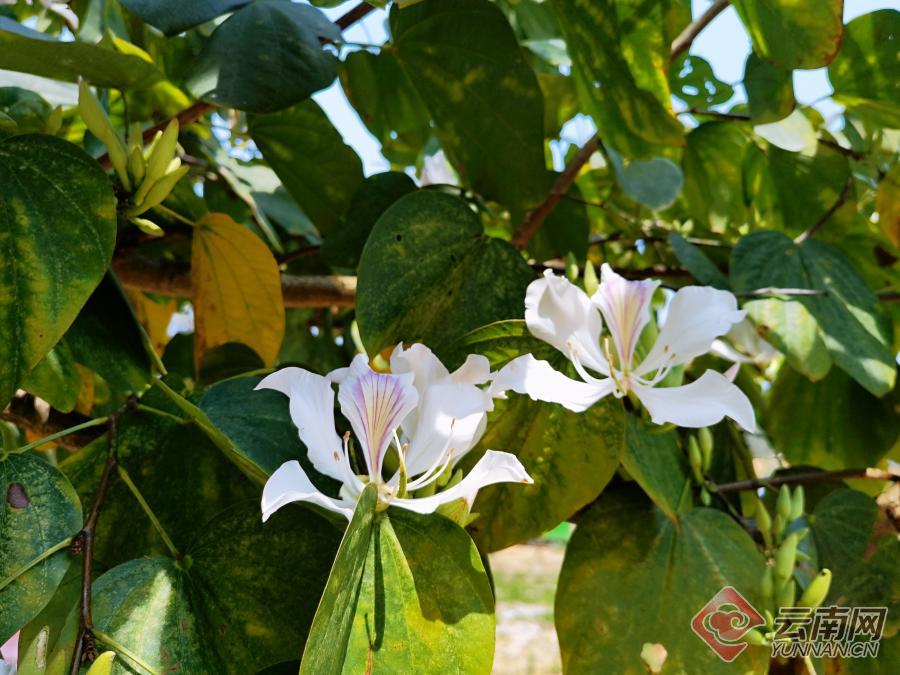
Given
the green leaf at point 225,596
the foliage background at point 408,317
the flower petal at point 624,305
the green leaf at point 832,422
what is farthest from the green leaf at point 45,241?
the green leaf at point 832,422

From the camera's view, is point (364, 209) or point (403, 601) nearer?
point (403, 601)

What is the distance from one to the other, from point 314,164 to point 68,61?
244 mm

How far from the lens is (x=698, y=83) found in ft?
2.53

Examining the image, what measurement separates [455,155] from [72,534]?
36 cm

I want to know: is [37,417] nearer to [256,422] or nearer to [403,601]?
[256,422]

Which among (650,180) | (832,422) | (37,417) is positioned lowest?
(832,422)

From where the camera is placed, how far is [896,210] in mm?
718

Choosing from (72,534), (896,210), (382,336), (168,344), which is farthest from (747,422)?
(168,344)

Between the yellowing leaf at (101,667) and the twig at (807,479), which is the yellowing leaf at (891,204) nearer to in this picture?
the twig at (807,479)

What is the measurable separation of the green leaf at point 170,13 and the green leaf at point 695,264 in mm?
355

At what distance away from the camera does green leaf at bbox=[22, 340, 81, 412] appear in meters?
0.48

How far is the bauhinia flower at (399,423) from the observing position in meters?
0.36

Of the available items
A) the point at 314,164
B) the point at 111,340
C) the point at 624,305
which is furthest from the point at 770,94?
the point at 111,340

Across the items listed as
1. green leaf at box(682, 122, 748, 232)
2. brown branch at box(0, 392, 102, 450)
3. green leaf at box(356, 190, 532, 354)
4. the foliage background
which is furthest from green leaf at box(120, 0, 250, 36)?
green leaf at box(682, 122, 748, 232)
